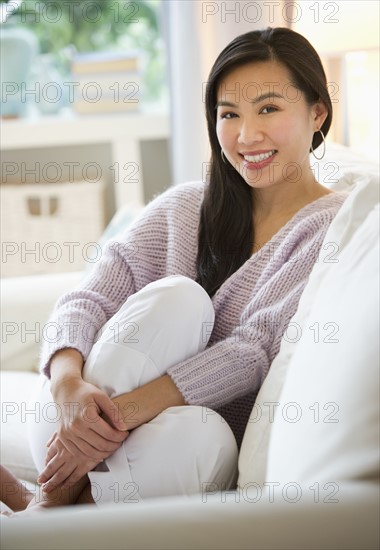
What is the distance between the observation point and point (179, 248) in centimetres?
156

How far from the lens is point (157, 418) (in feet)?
4.06

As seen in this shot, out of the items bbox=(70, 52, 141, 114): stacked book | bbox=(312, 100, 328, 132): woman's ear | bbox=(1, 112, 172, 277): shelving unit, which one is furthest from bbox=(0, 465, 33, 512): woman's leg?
bbox=(70, 52, 141, 114): stacked book

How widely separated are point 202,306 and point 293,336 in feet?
0.61

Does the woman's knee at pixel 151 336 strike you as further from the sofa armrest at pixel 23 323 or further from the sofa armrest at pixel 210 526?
the sofa armrest at pixel 23 323

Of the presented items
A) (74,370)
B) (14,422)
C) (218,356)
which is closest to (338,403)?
(218,356)

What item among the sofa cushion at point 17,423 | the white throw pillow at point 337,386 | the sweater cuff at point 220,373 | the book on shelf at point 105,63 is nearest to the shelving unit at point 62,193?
the book on shelf at point 105,63

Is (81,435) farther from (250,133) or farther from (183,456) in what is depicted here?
(250,133)

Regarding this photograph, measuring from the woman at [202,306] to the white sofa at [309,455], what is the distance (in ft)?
0.47

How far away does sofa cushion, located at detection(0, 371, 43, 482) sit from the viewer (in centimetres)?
152

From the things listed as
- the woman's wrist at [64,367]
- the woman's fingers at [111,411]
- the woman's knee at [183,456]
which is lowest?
the woman's knee at [183,456]

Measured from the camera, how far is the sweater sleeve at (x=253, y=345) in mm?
1300

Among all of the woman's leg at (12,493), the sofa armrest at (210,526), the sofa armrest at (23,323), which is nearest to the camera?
the sofa armrest at (210,526)

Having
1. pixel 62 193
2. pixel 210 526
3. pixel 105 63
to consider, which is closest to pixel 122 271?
pixel 210 526

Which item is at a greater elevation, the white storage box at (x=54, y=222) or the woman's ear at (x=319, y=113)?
the woman's ear at (x=319, y=113)
